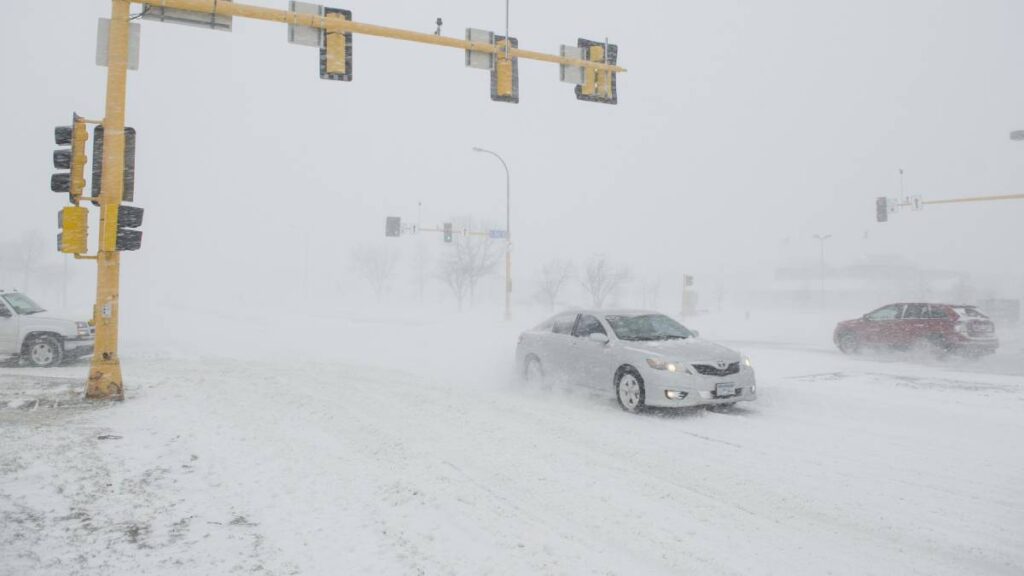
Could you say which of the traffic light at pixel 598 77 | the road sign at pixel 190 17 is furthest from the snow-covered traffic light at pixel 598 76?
the road sign at pixel 190 17

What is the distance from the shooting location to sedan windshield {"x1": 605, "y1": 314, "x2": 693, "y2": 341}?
8.77m

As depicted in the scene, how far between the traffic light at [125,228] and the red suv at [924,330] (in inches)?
681

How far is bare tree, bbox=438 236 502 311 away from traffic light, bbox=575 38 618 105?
42.8 m

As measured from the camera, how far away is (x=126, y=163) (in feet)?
27.9

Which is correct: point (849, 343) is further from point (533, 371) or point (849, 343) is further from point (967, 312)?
point (533, 371)

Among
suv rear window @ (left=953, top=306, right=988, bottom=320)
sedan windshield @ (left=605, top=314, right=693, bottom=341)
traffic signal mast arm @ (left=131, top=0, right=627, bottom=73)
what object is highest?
traffic signal mast arm @ (left=131, top=0, right=627, bottom=73)

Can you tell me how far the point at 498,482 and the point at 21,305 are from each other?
43.1 ft

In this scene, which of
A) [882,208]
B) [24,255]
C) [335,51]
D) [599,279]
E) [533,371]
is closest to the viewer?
[335,51]

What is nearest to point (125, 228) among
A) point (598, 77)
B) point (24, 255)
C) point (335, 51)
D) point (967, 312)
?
point (335, 51)

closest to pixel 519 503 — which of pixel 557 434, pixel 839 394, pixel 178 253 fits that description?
pixel 557 434

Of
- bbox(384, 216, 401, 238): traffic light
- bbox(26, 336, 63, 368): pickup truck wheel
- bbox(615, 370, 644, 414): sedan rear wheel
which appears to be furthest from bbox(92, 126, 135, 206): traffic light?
bbox(384, 216, 401, 238): traffic light

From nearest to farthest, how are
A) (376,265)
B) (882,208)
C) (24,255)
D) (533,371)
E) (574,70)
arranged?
(533,371), (574,70), (882,208), (24,255), (376,265)

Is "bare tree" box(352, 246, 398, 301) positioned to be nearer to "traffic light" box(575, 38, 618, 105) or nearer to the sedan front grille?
"traffic light" box(575, 38, 618, 105)

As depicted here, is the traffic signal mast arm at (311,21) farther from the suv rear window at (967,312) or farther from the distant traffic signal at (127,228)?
the suv rear window at (967,312)
